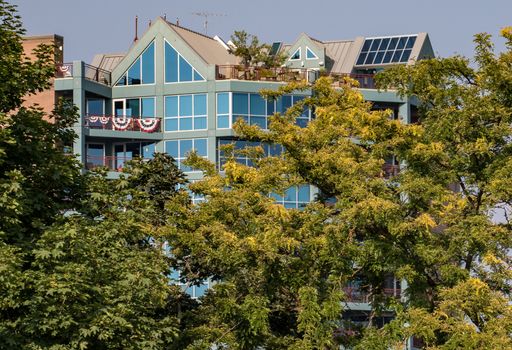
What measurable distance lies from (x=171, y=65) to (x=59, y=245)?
45.2 meters

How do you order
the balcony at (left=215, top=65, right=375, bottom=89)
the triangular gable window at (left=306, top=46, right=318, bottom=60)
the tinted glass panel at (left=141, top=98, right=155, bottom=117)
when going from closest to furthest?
the balcony at (left=215, top=65, right=375, bottom=89)
the tinted glass panel at (left=141, top=98, right=155, bottom=117)
the triangular gable window at (left=306, top=46, right=318, bottom=60)

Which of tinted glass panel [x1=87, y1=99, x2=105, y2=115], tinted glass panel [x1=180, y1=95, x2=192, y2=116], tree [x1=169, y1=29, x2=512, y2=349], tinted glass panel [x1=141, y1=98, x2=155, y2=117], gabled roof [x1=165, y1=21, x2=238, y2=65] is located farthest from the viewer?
tinted glass panel [x1=87, y1=99, x2=105, y2=115]

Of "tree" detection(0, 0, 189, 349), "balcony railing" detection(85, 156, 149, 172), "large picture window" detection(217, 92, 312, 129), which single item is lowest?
"tree" detection(0, 0, 189, 349)

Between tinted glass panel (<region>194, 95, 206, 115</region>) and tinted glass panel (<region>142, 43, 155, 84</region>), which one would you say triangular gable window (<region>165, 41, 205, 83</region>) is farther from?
tinted glass panel (<region>194, 95, 206, 115</region>)

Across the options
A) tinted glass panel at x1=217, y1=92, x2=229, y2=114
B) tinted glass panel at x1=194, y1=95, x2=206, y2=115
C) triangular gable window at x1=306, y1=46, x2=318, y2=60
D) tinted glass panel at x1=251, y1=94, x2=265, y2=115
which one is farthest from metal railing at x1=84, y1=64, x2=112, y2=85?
triangular gable window at x1=306, y1=46, x2=318, y2=60

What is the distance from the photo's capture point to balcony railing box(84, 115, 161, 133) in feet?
250

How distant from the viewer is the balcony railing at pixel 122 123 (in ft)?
250

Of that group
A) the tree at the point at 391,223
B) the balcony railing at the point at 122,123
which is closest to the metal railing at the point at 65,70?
the balcony railing at the point at 122,123

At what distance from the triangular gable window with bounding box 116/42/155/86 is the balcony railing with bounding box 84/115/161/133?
2.21 meters

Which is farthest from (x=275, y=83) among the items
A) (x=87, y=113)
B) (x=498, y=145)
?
(x=498, y=145)

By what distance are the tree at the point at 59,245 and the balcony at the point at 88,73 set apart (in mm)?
35508

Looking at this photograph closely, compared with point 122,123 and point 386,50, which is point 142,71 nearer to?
point 122,123

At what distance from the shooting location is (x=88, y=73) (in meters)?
77.5

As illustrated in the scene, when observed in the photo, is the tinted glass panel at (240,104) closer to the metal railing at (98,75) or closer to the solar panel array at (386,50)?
the metal railing at (98,75)
